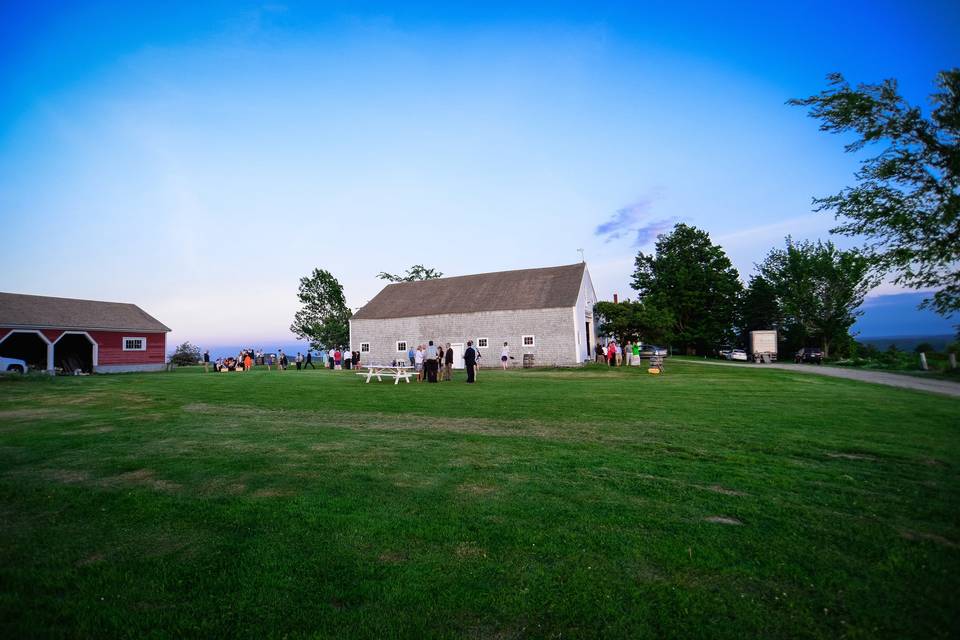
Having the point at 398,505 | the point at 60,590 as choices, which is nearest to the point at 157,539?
the point at 60,590

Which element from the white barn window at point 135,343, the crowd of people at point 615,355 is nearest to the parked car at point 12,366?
the white barn window at point 135,343

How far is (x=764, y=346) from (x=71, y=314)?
187ft

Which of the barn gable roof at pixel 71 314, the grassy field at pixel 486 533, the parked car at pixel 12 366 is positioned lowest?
the grassy field at pixel 486 533

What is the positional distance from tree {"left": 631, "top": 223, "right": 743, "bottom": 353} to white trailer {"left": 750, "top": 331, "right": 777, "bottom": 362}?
1037cm

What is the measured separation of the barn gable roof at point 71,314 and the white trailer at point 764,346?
51.5 metres

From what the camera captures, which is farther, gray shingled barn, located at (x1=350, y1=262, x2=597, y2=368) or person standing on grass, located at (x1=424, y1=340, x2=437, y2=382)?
gray shingled barn, located at (x1=350, y1=262, x2=597, y2=368)

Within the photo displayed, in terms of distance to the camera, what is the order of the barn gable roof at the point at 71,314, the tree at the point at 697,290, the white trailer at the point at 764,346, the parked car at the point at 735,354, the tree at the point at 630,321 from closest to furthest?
the barn gable roof at the point at 71,314
the tree at the point at 630,321
the white trailer at the point at 764,346
the parked car at the point at 735,354
the tree at the point at 697,290

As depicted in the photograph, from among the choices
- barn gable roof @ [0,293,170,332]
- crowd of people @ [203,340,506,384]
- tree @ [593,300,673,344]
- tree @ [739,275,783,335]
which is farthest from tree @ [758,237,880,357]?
barn gable roof @ [0,293,170,332]

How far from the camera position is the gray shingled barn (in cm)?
3394

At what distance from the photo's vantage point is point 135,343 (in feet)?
119

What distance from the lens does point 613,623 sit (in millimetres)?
2943

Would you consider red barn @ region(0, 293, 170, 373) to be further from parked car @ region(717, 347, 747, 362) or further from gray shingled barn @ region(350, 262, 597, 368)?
parked car @ region(717, 347, 747, 362)

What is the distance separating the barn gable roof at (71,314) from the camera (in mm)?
30936

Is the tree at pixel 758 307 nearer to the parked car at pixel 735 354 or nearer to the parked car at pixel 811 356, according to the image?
the parked car at pixel 735 354
